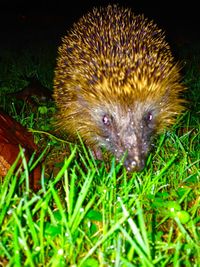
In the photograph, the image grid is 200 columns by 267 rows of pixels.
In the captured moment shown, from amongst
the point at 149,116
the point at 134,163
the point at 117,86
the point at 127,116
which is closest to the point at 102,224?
the point at 134,163

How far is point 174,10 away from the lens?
14875 millimetres

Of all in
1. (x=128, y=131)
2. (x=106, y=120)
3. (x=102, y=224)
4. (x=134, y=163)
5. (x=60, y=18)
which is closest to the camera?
(x=102, y=224)

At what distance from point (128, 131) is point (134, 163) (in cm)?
35

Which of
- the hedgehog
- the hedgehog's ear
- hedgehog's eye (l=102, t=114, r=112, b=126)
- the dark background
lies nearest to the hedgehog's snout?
the hedgehog

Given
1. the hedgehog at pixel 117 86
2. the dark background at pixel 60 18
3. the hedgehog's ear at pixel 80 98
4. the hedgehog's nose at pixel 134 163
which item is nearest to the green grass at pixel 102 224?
the hedgehog's nose at pixel 134 163

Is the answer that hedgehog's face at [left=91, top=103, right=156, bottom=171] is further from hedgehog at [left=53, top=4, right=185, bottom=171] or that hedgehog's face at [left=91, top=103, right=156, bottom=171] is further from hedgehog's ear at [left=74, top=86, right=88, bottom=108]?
hedgehog's ear at [left=74, top=86, right=88, bottom=108]

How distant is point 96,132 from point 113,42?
2.14 feet

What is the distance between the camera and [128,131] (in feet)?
9.02

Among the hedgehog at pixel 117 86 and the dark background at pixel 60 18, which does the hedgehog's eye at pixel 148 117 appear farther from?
the dark background at pixel 60 18

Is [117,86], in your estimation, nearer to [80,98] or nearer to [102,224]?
[80,98]

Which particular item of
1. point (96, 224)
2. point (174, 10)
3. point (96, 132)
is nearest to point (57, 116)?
point (96, 132)

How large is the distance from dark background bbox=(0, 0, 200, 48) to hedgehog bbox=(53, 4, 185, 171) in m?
6.00

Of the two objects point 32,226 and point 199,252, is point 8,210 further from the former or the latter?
point 199,252

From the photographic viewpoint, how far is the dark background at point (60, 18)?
10492 millimetres
